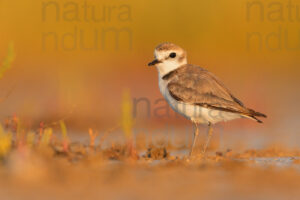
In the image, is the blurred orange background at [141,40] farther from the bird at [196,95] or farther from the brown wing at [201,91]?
the brown wing at [201,91]

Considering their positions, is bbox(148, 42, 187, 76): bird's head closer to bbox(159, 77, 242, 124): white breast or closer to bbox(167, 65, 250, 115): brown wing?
bbox(167, 65, 250, 115): brown wing

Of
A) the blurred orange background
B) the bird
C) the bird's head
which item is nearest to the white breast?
the bird

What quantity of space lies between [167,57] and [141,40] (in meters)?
11.7

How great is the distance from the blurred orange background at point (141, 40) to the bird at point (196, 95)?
6.34 metres

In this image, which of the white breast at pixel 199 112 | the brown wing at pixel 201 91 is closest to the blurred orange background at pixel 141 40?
the brown wing at pixel 201 91

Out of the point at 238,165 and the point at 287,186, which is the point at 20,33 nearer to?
the point at 238,165

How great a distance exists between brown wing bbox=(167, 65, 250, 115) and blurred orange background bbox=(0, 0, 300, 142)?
257 inches

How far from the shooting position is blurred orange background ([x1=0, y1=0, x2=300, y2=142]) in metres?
15.6

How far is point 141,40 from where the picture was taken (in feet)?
64.0

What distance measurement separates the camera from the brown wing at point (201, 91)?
290 inches

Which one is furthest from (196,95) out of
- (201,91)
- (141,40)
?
(141,40)

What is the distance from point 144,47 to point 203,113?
1209 cm

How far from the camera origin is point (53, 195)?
4.44m

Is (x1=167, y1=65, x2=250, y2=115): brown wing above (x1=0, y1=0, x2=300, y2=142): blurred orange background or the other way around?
the other way around
